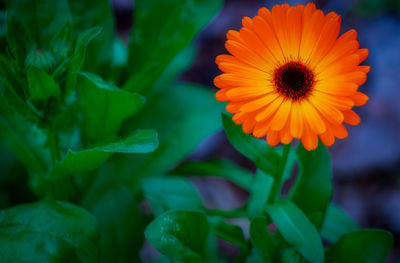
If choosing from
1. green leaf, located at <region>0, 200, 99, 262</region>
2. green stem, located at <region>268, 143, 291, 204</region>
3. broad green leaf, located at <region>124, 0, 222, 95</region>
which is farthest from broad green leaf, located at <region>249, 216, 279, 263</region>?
broad green leaf, located at <region>124, 0, 222, 95</region>

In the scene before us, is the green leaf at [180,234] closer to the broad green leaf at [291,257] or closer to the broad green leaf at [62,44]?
the broad green leaf at [291,257]

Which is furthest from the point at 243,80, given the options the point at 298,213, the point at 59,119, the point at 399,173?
the point at 399,173

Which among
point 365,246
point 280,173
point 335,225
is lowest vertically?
point 335,225

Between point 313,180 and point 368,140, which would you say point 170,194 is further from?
point 368,140

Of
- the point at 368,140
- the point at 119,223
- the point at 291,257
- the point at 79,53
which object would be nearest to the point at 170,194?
the point at 119,223

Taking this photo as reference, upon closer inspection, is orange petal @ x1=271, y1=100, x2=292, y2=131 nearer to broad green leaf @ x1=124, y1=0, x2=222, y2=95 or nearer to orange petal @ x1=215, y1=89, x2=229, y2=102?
orange petal @ x1=215, y1=89, x2=229, y2=102

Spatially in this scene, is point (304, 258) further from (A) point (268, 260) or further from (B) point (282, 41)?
(B) point (282, 41)

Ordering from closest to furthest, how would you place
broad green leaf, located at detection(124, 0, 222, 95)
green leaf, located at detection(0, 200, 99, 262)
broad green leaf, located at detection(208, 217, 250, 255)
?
green leaf, located at detection(0, 200, 99, 262) < broad green leaf, located at detection(208, 217, 250, 255) < broad green leaf, located at detection(124, 0, 222, 95)
